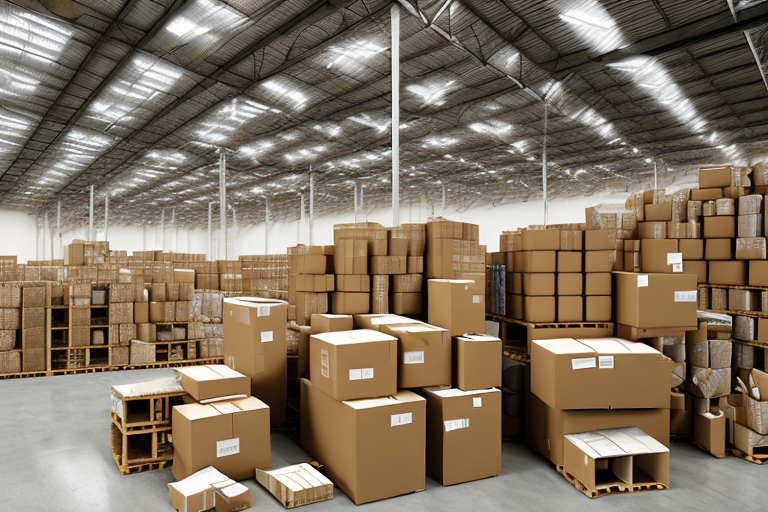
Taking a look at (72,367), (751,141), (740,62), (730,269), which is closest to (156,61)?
(72,367)

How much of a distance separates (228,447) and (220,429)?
0.58 feet

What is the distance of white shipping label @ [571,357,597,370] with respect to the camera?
4.09 m

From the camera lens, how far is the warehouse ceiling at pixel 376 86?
6504 mm

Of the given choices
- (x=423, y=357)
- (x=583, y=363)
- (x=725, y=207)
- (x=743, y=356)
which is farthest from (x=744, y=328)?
(x=423, y=357)

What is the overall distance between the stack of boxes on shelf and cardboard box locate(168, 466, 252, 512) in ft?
19.3

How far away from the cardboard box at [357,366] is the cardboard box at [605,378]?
1.49m

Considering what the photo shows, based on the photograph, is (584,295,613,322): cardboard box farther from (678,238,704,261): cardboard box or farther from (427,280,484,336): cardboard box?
(678,238,704,261): cardboard box

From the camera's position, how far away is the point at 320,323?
4.84 meters

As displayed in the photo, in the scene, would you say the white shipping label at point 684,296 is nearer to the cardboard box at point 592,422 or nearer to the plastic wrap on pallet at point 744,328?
the cardboard box at point 592,422

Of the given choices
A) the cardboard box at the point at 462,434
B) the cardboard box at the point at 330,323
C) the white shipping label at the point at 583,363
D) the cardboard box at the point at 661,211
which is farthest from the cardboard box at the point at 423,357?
the cardboard box at the point at 661,211

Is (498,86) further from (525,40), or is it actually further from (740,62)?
(740,62)

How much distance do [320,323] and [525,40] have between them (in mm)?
5589

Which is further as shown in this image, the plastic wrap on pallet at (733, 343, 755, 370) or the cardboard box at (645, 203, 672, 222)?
the cardboard box at (645, 203, 672, 222)

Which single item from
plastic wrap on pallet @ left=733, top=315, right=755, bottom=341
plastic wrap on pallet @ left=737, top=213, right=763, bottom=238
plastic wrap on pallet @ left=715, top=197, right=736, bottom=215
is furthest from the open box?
plastic wrap on pallet @ left=715, top=197, right=736, bottom=215
